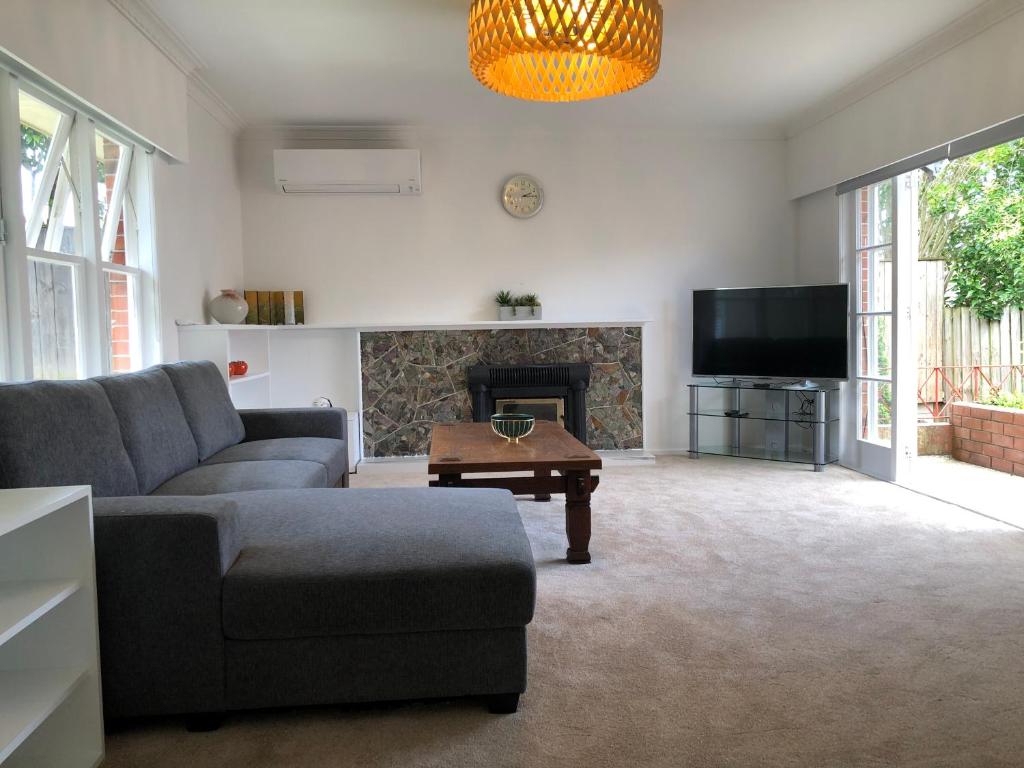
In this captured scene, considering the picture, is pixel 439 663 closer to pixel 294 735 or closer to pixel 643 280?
pixel 294 735

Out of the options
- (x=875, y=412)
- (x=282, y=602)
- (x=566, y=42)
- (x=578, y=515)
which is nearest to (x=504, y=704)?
(x=282, y=602)

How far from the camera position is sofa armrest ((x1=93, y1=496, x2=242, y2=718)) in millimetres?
1822

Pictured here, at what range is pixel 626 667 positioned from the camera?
223 centimetres

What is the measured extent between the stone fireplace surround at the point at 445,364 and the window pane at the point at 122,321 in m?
1.93

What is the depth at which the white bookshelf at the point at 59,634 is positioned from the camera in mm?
1681

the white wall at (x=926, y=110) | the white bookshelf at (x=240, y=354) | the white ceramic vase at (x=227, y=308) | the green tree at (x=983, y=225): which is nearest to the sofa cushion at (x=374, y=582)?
the white bookshelf at (x=240, y=354)

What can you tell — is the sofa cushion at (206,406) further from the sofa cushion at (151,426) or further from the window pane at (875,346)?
the window pane at (875,346)

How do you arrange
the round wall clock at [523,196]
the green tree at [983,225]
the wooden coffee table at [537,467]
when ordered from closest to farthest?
the wooden coffee table at [537,467]
the round wall clock at [523,196]
the green tree at [983,225]

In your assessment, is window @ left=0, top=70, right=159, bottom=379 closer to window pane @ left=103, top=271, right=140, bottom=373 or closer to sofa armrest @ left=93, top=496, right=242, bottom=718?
window pane @ left=103, top=271, right=140, bottom=373

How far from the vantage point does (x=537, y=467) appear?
315 cm

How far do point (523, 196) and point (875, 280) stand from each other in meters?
2.59

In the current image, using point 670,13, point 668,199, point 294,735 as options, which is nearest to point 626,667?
point 294,735

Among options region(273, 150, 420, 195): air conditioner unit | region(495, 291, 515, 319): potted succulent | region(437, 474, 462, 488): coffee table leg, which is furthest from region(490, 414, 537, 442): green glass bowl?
region(273, 150, 420, 195): air conditioner unit

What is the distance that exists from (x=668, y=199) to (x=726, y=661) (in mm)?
4433
